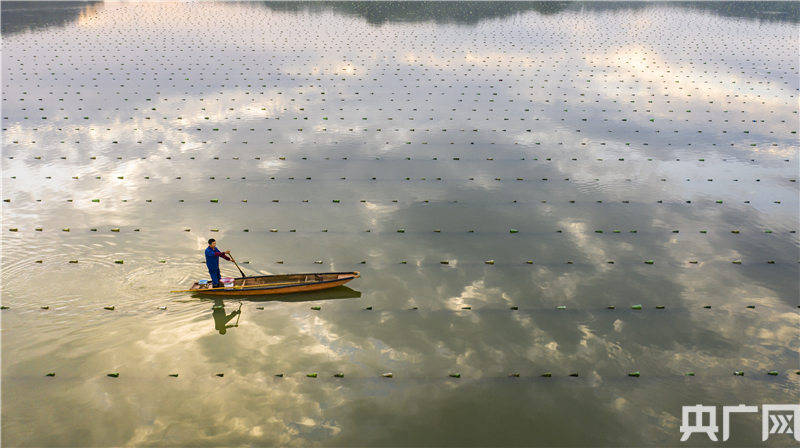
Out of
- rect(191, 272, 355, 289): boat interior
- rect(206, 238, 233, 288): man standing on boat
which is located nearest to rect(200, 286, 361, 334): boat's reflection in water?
rect(191, 272, 355, 289): boat interior

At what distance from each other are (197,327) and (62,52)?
46361 millimetres

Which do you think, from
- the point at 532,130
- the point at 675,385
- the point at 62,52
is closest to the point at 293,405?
the point at 675,385

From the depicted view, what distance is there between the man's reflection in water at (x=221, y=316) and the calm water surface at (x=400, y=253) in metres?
0.10

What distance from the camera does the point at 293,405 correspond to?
1165cm

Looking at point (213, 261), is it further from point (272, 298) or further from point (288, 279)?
point (288, 279)

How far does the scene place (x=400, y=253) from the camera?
1750cm

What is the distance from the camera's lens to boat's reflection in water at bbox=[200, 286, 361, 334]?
47.5ft

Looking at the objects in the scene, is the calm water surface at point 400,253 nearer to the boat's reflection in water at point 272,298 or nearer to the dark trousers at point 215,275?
the boat's reflection in water at point 272,298

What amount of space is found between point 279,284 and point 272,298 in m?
0.60

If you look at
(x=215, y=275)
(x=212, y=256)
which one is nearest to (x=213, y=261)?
(x=212, y=256)

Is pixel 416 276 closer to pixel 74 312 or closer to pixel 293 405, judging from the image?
pixel 293 405

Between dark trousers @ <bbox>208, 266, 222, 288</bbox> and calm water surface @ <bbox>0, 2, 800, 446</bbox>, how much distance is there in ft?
2.45

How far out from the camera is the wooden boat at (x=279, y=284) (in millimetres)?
14883

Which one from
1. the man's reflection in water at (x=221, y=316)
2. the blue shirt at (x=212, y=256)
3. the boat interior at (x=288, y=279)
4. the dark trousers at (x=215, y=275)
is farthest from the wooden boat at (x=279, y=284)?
the blue shirt at (x=212, y=256)
